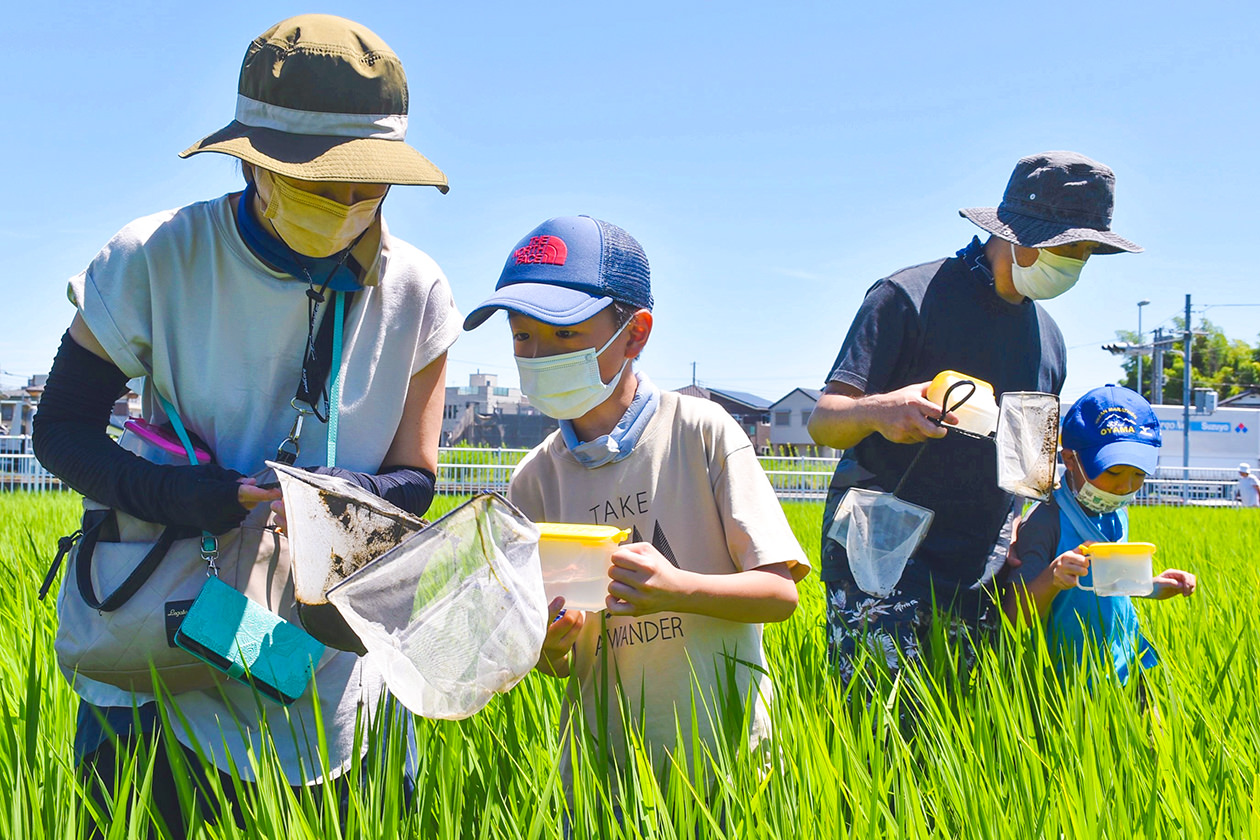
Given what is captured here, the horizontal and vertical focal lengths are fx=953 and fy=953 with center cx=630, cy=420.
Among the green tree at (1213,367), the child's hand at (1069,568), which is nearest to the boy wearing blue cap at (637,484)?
the child's hand at (1069,568)

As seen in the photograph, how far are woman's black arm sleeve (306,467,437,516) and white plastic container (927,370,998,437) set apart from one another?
96 centimetres

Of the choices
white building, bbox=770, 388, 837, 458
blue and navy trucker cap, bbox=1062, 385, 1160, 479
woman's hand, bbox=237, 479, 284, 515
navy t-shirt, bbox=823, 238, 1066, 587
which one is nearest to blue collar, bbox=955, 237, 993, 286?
navy t-shirt, bbox=823, 238, 1066, 587

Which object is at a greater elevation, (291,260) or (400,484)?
(291,260)

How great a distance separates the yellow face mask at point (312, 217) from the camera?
1159mm

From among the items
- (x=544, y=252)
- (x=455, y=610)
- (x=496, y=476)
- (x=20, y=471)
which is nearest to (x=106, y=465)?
(x=455, y=610)

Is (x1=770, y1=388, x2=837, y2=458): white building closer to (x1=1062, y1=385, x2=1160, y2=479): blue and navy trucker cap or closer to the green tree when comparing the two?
the green tree

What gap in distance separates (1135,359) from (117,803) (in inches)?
1986

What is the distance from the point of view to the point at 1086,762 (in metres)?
1.35

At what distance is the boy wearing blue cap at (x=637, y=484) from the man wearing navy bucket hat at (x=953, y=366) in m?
0.60

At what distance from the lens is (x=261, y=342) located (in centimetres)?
122

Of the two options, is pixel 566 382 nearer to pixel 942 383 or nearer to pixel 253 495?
pixel 253 495

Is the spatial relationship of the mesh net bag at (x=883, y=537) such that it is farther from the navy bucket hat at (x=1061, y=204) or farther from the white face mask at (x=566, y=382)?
the white face mask at (x=566, y=382)

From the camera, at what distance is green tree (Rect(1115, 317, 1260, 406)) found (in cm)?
4303

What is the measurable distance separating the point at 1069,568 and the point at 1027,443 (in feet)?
0.89
